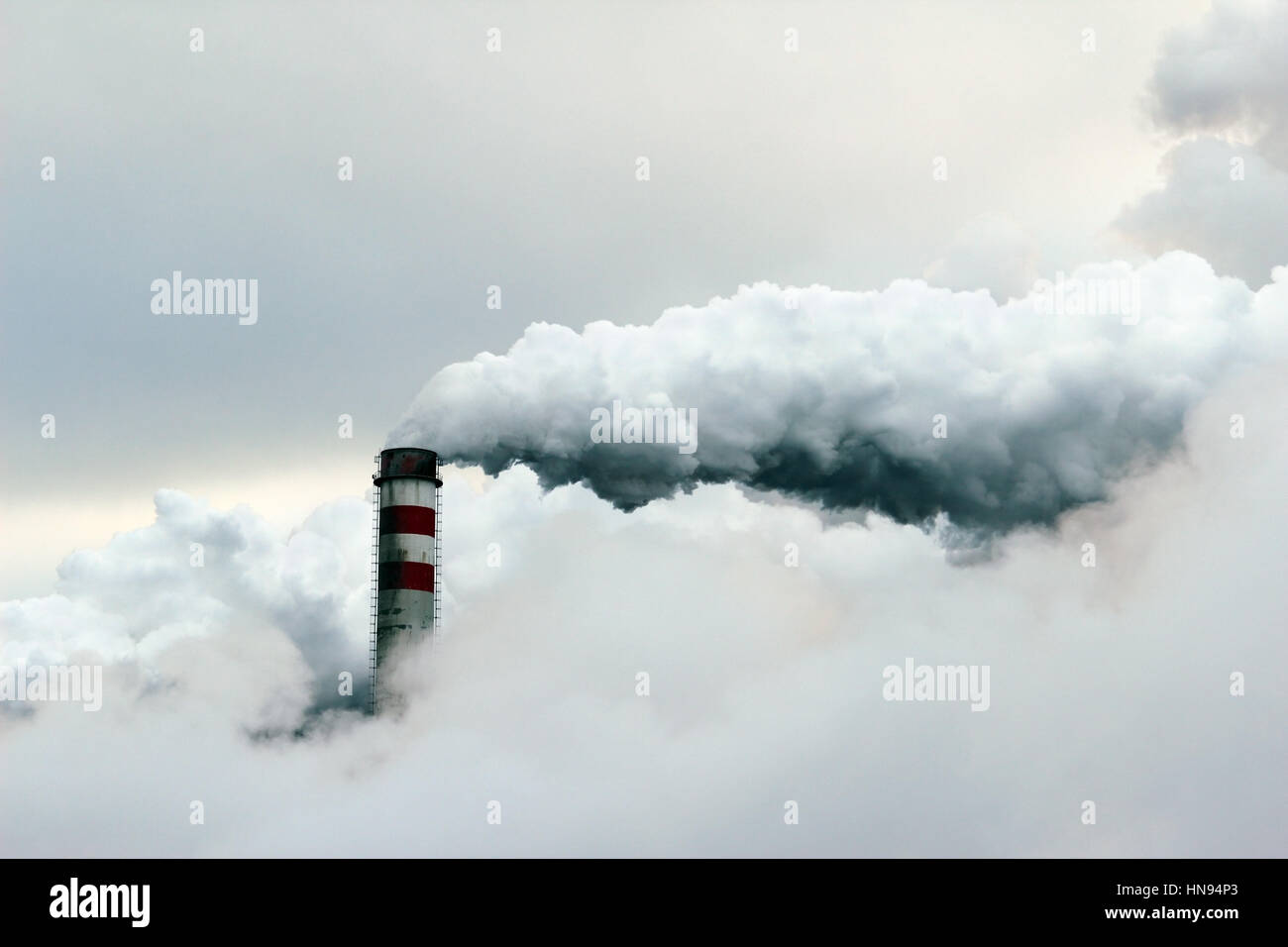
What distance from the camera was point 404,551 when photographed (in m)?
56.6

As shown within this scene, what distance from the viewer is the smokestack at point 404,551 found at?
56.3 metres

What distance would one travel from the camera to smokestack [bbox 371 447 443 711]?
56281mm
